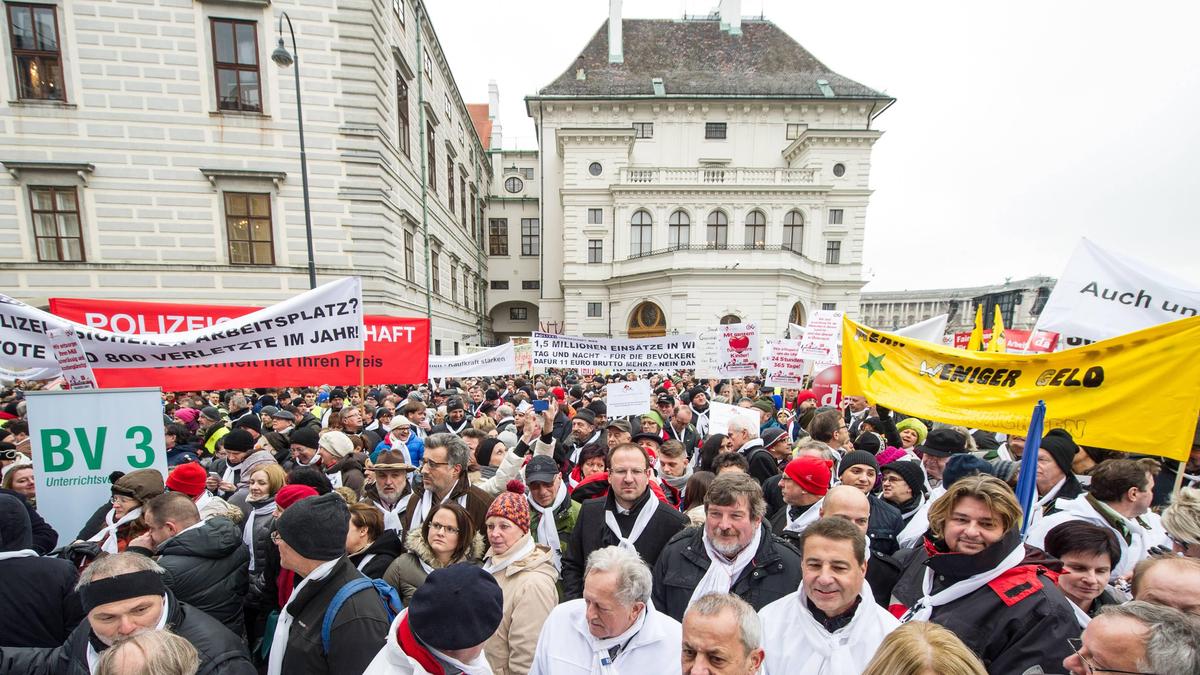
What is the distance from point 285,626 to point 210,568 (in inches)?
36.8

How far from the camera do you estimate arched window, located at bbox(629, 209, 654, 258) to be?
102 feet

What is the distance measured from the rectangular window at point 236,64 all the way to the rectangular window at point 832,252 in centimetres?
3078

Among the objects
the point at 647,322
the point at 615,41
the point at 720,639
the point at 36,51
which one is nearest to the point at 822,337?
the point at 720,639

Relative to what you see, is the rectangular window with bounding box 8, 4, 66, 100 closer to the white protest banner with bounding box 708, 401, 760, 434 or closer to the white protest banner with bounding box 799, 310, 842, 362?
the white protest banner with bounding box 708, 401, 760, 434

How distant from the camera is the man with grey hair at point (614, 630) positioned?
1.96 metres

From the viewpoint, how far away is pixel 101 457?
3.72 meters

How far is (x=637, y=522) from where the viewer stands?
3.16m

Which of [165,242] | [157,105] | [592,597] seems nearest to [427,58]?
[157,105]

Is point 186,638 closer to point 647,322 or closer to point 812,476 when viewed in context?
point 812,476

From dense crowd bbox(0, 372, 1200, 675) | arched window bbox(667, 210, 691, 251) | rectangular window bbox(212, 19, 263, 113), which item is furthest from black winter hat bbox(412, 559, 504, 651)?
arched window bbox(667, 210, 691, 251)

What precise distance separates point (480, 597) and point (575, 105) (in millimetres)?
35355

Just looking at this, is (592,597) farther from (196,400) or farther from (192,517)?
(196,400)

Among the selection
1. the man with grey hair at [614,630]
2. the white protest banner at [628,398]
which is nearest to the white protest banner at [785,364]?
the white protest banner at [628,398]

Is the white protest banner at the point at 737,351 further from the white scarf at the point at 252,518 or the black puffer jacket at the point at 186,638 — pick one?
the black puffer jacket at the point at 186,638
